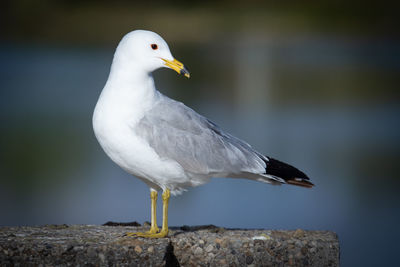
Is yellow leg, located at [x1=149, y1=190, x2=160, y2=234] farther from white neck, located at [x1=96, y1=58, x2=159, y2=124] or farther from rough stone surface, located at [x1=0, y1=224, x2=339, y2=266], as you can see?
white neck, located at [x1=96, y1=58, x2=159, y2=124]

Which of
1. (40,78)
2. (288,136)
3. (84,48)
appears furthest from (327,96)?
(84,48)

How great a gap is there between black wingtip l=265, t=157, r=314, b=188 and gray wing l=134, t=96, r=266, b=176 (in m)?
0.07

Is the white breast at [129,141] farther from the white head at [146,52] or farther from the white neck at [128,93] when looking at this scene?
the white head at [146,52]

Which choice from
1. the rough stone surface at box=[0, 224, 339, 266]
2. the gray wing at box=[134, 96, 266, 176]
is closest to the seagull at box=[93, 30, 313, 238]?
the gray wing at box=[134, 96, 266, 176]

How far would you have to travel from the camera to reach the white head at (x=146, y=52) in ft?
13.7

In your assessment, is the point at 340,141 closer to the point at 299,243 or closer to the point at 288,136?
the point at 288,136

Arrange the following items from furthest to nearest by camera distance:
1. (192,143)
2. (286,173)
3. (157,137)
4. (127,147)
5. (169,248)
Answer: (286,173)
(192,143)
(157,137)
(127,147)
(169,248)

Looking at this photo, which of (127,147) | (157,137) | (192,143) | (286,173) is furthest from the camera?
(286,173)

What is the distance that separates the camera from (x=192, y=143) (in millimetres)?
4234

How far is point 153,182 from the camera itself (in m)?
4.27

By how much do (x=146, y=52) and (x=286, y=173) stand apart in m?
1.23

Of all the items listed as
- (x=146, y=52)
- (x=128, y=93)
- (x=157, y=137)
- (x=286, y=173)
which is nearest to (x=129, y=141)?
(x=157, y=137)

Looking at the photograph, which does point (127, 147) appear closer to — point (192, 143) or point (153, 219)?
point (192, 143)

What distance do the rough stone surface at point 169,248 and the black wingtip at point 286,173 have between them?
1.28 ft
